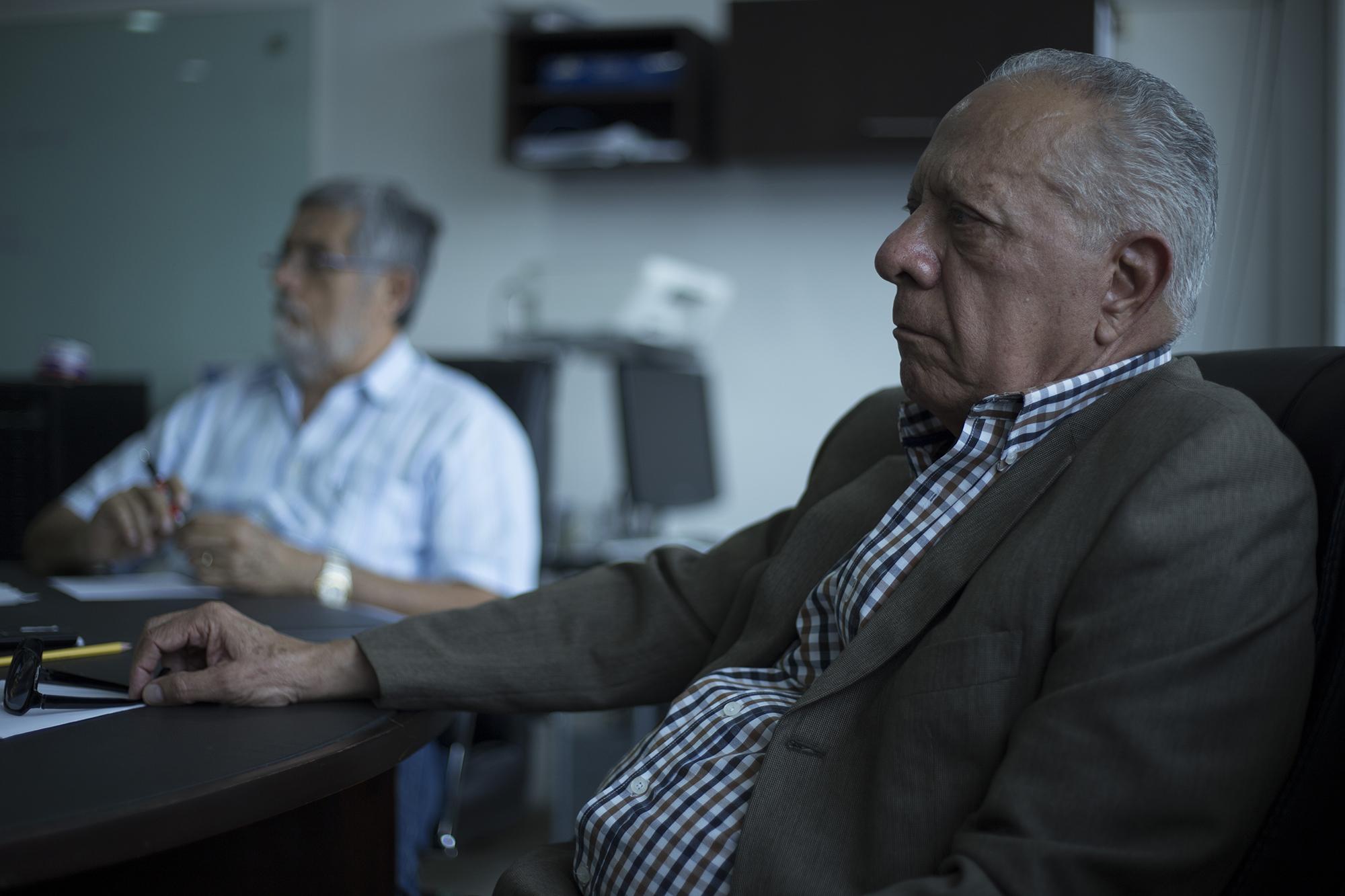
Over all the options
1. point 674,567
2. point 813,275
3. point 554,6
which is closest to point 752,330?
point 813,275

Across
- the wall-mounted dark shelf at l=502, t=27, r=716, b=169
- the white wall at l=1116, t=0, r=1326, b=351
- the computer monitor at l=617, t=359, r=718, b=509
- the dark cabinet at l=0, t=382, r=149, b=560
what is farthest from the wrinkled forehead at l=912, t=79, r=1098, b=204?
the dark cabinet at l=0, t=382, r=149, b=560

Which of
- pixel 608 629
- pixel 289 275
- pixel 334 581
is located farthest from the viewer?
pixel 289 275

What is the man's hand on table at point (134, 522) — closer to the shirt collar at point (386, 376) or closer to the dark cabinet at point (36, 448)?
the shirt collar at point (386, 376)

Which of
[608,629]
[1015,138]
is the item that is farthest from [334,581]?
[1015,138]

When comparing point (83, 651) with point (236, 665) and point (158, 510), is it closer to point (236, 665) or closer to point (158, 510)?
point (236, 665)

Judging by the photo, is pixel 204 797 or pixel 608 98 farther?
pixel 608 98

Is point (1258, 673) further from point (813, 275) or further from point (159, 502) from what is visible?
point (813, 275)

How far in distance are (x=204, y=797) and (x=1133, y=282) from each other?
2.68ft

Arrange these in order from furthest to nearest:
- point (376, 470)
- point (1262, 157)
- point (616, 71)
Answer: point (616, 71)
point (1262, 157)
point (376, 470)

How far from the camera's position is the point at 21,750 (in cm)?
89

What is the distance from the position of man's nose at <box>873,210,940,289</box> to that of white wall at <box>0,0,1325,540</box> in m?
2.56

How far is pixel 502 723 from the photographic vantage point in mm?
2506

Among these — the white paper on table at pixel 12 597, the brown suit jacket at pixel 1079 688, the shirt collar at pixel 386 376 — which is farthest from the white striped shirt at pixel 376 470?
the brown suit jacket at pixel 1079 688

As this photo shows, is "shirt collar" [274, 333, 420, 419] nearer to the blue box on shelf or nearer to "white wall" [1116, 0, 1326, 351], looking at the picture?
the blue box on shelf
